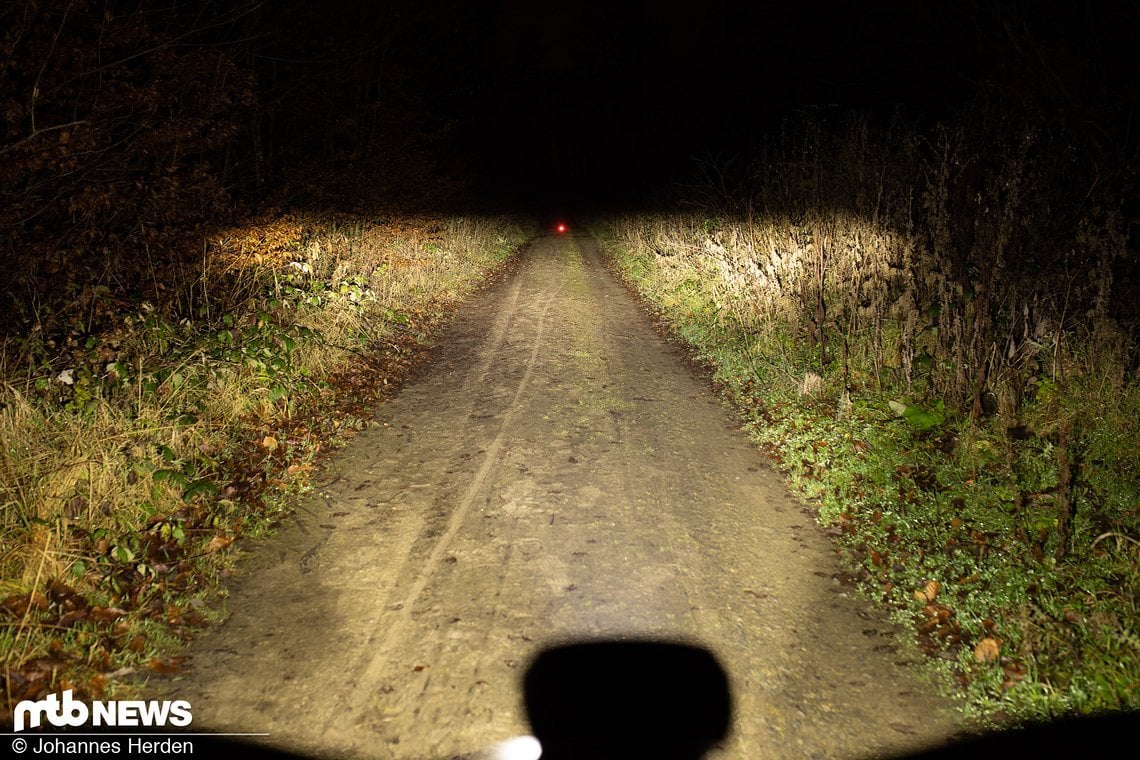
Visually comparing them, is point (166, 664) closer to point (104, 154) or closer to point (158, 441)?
point (158, 441)

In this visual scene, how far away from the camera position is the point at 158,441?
17.1 ft

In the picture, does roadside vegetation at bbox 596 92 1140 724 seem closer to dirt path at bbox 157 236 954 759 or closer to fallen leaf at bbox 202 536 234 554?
dirt path at bbox 157 236 954 759

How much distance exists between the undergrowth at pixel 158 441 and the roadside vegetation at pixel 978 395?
187 inches

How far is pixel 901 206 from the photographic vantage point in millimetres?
7441

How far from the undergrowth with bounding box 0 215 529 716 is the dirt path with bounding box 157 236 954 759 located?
433 millimetres

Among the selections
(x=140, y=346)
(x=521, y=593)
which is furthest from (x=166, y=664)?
(x=140, y=346)

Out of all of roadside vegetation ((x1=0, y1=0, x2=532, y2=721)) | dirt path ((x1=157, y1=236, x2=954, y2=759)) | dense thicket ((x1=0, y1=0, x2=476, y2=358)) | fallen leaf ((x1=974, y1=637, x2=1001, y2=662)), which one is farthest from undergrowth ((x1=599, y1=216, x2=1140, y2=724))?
dense thicket ((x1=0, y1=0, x2=476, y2=358))

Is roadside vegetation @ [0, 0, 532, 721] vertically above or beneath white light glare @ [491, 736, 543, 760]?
above

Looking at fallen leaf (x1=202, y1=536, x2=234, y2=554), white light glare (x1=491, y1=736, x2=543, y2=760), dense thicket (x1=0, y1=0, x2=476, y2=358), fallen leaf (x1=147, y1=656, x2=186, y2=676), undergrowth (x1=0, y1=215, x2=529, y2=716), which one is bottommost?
white light glare (x1=491, y1=736, x2=543, y2=760)

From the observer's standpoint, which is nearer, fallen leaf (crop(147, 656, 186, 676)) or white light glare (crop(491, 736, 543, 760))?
white light glare (crop(491, 736, 543, 760))

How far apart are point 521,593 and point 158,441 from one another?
3626 mm

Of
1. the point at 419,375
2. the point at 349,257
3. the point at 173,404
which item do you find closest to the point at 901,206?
the point at 419,375

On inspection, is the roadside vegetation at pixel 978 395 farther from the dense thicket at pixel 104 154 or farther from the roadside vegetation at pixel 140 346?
the dense thicket at pixel 104 154

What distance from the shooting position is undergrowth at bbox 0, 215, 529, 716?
3.53 meters
